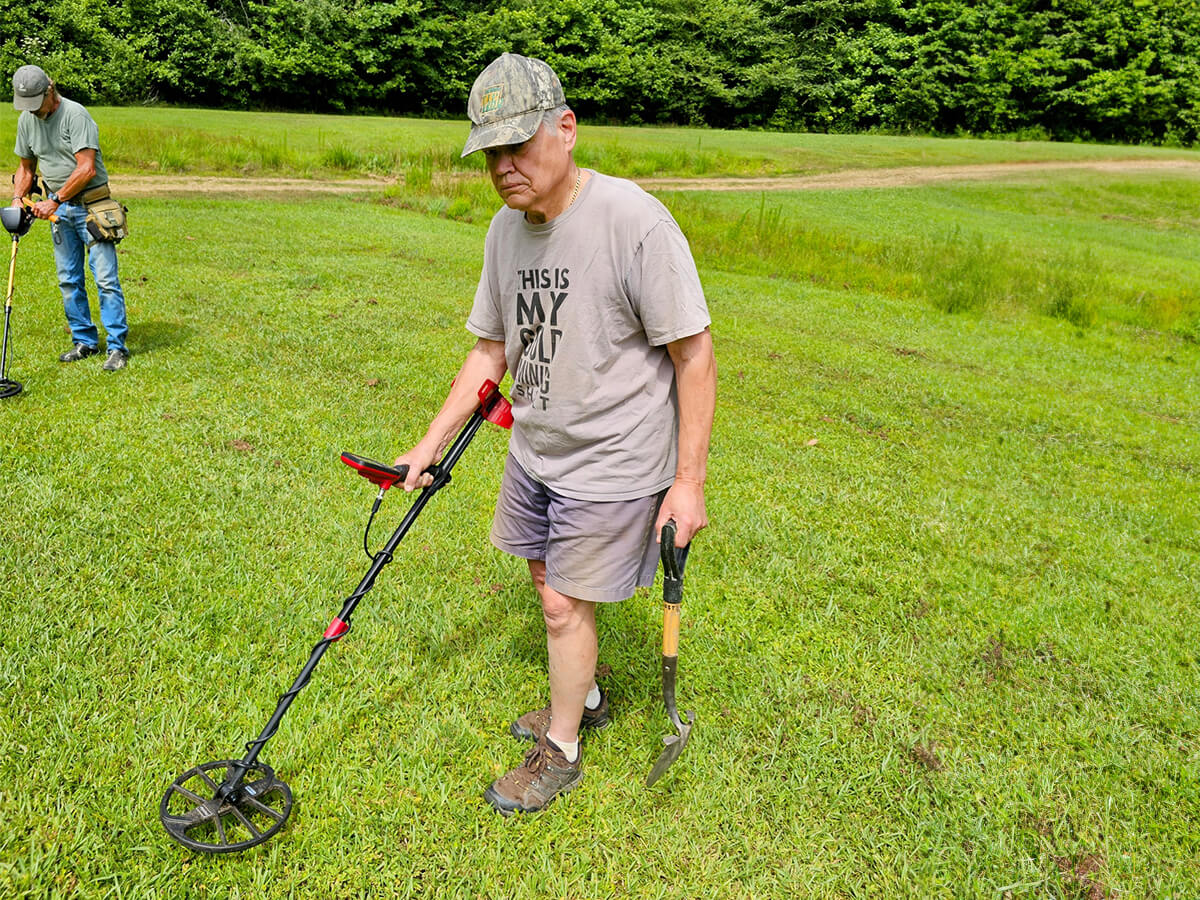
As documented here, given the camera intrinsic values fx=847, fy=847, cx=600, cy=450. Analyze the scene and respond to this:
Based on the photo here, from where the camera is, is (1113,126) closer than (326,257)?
No

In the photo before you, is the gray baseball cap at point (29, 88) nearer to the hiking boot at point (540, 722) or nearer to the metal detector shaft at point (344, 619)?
the metal detector shaft at point (344, 619)

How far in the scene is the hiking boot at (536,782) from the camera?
109 inches

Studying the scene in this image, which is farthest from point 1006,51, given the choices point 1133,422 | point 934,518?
point 934,518

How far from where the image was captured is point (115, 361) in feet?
20.8

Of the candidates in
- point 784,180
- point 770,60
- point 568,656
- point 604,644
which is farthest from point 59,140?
point 770,60

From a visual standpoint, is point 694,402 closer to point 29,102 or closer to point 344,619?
point 344,619

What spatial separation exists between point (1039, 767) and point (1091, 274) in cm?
1563

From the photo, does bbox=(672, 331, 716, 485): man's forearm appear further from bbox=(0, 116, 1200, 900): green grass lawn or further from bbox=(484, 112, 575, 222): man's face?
bbox=(0, 116, 1200, 900): green grass lawn

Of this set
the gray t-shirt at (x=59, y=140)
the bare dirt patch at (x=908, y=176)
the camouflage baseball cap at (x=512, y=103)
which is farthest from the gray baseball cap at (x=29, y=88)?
the bare dirt patch at (x=908, y=176)

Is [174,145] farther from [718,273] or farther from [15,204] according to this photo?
[15,204]

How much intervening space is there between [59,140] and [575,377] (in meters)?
5.75

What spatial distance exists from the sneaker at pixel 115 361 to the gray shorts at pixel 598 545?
495 cm

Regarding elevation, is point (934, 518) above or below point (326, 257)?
below

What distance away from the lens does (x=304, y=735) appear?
2.95 meters
